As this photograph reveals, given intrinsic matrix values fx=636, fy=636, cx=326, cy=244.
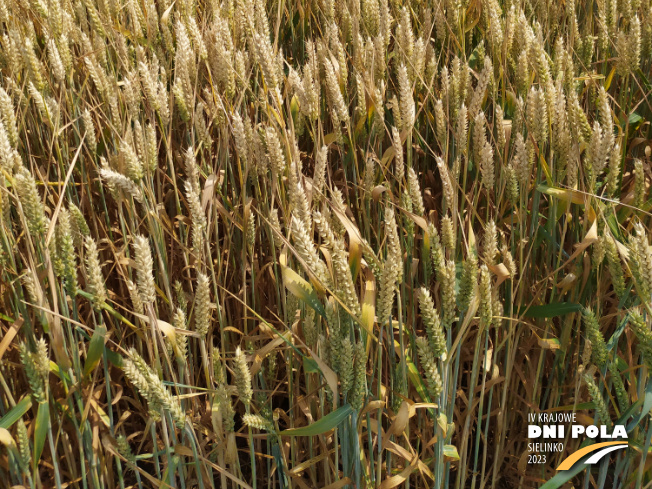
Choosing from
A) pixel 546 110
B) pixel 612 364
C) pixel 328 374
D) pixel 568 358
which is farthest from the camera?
pixel 568 358

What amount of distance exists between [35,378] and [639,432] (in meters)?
1.02

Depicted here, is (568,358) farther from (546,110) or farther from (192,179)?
(192,179)

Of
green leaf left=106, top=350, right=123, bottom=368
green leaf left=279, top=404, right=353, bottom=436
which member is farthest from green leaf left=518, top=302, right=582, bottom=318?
green leaf left=106, top=350, right=123, bottom=368

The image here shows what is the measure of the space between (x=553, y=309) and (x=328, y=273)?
1.68 ft

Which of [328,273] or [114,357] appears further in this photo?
[114,357]

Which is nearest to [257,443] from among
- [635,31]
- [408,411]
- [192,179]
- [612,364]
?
[408,411]

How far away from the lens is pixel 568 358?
1.33 meters

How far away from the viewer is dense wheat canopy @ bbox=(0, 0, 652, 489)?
0.95 metres

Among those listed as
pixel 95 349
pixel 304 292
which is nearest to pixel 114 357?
pixel 95 349

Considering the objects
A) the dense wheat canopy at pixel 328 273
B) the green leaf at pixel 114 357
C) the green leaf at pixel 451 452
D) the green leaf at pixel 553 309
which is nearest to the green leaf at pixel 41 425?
the dense wheat canopy at pixel 328 273

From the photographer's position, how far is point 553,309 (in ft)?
3.82

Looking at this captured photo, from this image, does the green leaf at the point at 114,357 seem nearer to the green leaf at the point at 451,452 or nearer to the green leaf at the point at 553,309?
the green leaf at the point at 451,452

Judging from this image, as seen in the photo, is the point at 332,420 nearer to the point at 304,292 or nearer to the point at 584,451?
the point at 304,292

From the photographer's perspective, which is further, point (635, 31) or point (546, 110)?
point (635, 31)
